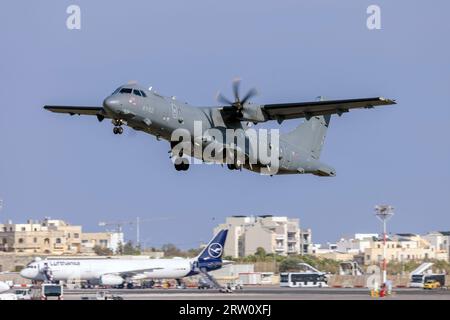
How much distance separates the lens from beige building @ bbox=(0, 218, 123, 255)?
71.1 metres

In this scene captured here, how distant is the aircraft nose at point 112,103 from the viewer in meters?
32.2

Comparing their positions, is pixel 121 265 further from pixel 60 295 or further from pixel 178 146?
pixel 178 146

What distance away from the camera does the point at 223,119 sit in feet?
125

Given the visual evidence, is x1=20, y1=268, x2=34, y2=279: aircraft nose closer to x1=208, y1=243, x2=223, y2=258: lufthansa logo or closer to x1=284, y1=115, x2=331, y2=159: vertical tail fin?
x1=208, y1=243, x2=223, y2=258: lufthansa logo

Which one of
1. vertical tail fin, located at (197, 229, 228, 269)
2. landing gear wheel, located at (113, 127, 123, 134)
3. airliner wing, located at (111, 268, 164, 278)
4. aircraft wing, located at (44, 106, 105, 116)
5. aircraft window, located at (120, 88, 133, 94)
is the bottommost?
airliner wing, located at (111, 268, 164, 278)

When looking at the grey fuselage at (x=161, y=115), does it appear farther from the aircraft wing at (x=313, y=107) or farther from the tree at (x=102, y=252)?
the tree at (x=102, y=252)

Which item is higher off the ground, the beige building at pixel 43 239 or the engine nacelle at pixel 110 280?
the beige building at pixel 43 239

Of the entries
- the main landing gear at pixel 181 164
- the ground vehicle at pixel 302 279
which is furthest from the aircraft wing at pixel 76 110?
the ground vehicle at pixel 302 279

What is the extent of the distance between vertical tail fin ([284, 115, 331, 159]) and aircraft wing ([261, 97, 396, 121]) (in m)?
5.20

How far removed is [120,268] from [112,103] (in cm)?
3236

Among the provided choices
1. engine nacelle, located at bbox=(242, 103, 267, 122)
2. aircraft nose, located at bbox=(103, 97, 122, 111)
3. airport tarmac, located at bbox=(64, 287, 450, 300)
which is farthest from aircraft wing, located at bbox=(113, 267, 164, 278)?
aircraft nose, located at bbox=(103, 97, 122, 111)

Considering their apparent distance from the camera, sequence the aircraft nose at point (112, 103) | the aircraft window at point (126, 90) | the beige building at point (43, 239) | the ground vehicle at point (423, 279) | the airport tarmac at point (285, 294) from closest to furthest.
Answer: the aircraft nose at point (112, 103) → the aircraft window at point (126, 90) → the airport tarmac at point (285, 294) → the ground vehicle at point (423, 279) → the beige building at point (43, 239)

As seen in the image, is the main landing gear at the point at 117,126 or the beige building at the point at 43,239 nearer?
the main landing gear at the point at 117,126
